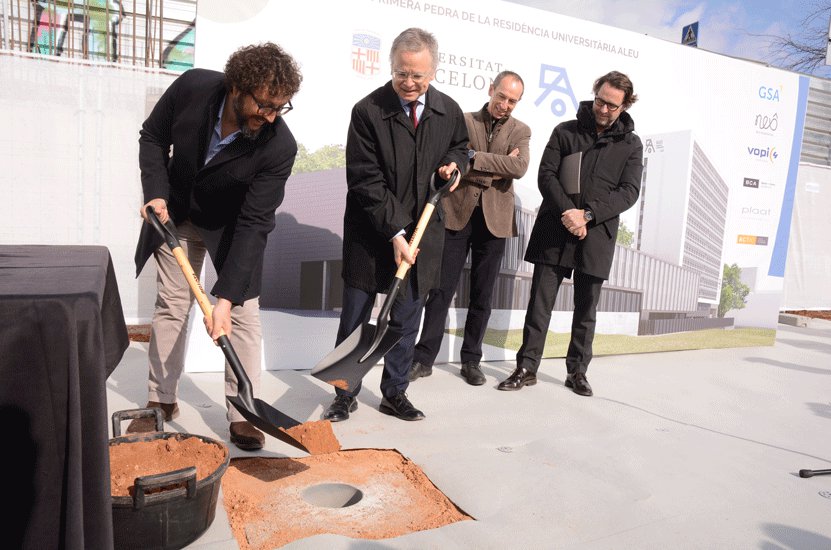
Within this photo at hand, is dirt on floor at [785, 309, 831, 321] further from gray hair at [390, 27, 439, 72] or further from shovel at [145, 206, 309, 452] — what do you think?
shovel at [145, 206, 309, 452]

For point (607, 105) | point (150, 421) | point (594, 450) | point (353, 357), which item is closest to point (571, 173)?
point (607, 105)

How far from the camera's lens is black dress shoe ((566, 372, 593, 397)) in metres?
3.64

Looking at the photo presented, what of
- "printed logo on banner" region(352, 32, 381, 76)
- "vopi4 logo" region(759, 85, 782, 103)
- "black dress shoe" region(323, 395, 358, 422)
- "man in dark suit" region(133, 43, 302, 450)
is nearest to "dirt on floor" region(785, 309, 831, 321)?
"vopi4 logo" region(759, 85, 782, 103)

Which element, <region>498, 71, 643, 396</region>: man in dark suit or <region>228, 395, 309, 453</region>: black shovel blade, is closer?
<region>228, 395, 309, 453</region>: black shovel blade

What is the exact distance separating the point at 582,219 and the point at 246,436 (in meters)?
2.17

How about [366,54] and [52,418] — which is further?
[366,54]

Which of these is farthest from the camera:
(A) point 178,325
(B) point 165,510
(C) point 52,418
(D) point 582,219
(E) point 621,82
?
(D) point 582,219

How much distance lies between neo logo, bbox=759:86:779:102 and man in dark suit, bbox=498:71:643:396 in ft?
→ 8.60

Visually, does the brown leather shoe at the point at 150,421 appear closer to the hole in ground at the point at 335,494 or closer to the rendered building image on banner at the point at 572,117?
the hole in ground at the point at 335,494

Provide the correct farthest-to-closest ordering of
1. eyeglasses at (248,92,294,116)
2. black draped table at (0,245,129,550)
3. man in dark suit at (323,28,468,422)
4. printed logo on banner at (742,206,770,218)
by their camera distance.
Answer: printed logo on banner at (742,206,770,218) < man in dark suit at (323,28,468,422) < eyeglasses at (248,92,294,116) < black draped table at (0,245,129,550)

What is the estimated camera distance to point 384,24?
385 centimetres

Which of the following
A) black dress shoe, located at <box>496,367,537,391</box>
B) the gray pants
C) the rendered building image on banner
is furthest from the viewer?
the rendered building image on banner

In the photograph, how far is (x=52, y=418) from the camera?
1.17 m

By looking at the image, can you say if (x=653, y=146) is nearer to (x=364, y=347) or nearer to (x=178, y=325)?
(x=364, y=347)
